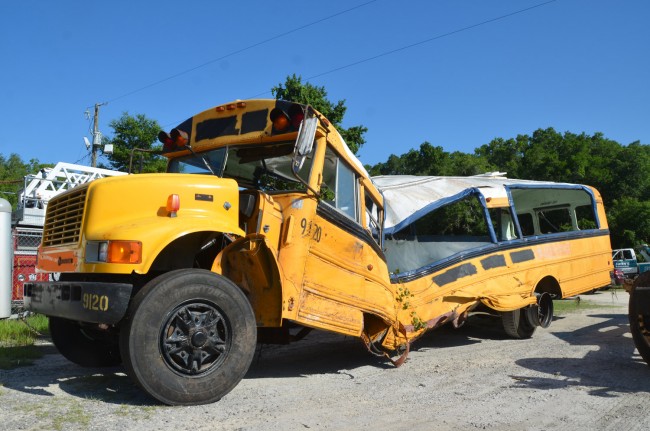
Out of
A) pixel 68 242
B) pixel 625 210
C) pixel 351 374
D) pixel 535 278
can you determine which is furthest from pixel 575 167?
pixel 68 242

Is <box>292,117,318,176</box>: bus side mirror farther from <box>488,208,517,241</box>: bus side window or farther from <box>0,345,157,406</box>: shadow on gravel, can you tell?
<box>488,208,517,241</box>: bus side window

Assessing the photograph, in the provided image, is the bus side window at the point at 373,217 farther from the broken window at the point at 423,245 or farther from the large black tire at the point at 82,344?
the large black tire at the point at 82,344

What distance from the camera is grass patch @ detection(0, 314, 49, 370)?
6143mm

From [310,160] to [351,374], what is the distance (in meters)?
2.35

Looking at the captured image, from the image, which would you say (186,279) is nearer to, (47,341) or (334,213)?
(334,213)

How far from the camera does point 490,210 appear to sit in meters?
8.25

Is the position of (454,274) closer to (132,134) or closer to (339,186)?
(339,186)

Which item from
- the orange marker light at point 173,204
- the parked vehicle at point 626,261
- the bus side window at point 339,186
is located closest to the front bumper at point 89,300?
the orange marker light at point 173,204

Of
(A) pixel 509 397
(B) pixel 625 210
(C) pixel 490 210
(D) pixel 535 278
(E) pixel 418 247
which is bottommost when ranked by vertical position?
(A) pixel 509 397

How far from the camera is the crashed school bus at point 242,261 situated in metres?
4.06

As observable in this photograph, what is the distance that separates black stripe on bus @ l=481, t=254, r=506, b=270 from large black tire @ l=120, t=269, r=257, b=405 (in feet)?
13.9

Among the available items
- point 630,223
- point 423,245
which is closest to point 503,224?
point 423,245

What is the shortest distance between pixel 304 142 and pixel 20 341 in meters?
5.53

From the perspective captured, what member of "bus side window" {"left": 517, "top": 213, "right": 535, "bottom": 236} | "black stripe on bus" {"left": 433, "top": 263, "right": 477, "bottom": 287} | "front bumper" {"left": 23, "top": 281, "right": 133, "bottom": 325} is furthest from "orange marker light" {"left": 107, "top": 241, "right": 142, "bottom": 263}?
"bus side window" {"left": 517, "top": 213, "right": 535, "bottom": 236}
